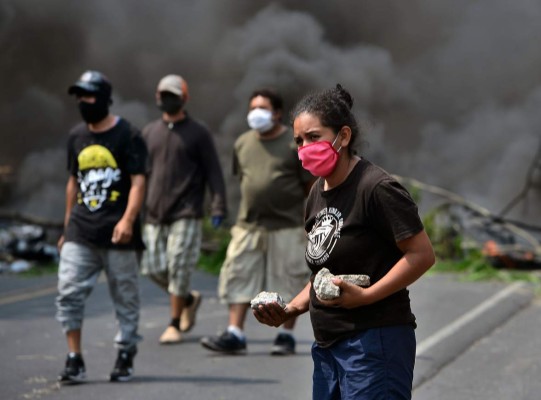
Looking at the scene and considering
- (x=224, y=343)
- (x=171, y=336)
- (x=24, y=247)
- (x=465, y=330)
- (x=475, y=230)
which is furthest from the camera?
(x=24, y=247)

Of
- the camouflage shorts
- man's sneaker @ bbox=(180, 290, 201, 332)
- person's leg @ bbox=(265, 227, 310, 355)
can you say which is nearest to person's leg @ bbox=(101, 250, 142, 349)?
person's leg @ bbox=(265, 227, 310, 355)

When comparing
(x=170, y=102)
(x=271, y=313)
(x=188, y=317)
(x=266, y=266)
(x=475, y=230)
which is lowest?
(x=188, y=317)

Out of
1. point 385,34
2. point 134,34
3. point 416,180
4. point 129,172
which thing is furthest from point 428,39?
point 129,172

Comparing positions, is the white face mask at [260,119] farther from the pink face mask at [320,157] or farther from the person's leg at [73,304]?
the pink face mask at [320,157]

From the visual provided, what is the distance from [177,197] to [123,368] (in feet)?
5.68

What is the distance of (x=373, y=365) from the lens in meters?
3.68

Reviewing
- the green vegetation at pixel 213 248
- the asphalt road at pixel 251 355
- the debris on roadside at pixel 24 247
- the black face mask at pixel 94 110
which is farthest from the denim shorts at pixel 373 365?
the debris on roadside at pixel 24 247

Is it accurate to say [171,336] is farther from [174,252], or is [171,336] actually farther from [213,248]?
[213,248]

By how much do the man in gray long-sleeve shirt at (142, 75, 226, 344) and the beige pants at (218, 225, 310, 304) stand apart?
0.38m

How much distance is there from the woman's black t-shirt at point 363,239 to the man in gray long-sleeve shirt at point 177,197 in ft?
12.8

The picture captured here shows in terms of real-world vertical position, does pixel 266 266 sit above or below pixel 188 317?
above

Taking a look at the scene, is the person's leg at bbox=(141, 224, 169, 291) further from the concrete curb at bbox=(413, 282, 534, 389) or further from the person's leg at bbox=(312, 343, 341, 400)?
the person's leg at bbox=(312, 343, 341, 400)

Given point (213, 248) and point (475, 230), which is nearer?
point (475, 230)

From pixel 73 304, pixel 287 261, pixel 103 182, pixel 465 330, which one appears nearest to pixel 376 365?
pixel 73 304
